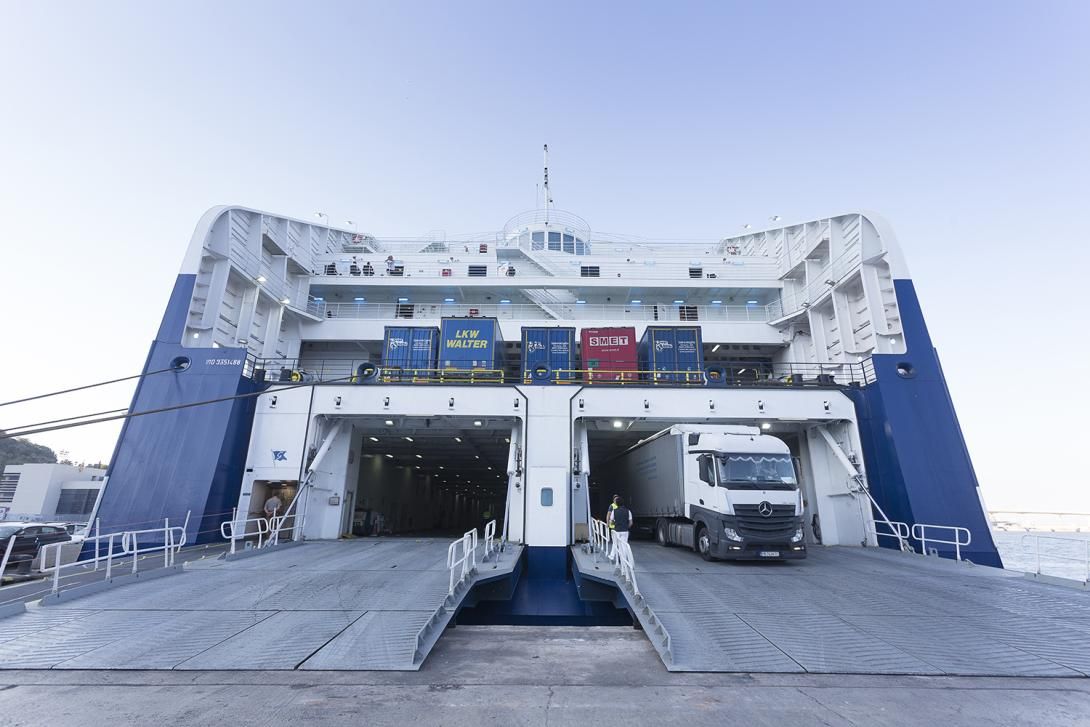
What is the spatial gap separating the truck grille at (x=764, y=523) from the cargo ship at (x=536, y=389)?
476 mm

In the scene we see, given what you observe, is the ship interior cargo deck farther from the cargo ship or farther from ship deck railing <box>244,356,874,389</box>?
ship deck railing <box>244,356,874,389</box>

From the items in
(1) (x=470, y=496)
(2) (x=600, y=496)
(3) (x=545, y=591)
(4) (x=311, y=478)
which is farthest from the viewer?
(1) (x=470, y=496)

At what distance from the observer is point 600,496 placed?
30891mm

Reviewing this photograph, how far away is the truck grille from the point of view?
12477 millimetres

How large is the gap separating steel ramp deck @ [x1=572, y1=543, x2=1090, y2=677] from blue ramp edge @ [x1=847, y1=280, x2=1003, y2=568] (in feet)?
12.0

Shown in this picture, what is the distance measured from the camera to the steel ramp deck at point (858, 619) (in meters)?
6.20

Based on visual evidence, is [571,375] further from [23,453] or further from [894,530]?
[23,453]

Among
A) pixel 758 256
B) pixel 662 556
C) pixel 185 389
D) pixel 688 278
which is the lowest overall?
pixel 662 556

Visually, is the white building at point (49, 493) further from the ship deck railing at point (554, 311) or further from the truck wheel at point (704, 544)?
the truck wheel at point (704, 544)

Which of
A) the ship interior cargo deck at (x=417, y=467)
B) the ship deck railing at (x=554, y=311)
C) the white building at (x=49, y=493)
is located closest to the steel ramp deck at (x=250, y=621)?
the ship interior cargo deck at (x=417, y=467)

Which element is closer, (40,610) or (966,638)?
(966,638)

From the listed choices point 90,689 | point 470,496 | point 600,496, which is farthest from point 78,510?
point 90,689

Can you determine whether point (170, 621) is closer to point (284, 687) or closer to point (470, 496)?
point (284, 687)

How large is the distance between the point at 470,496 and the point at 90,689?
5236 cm
